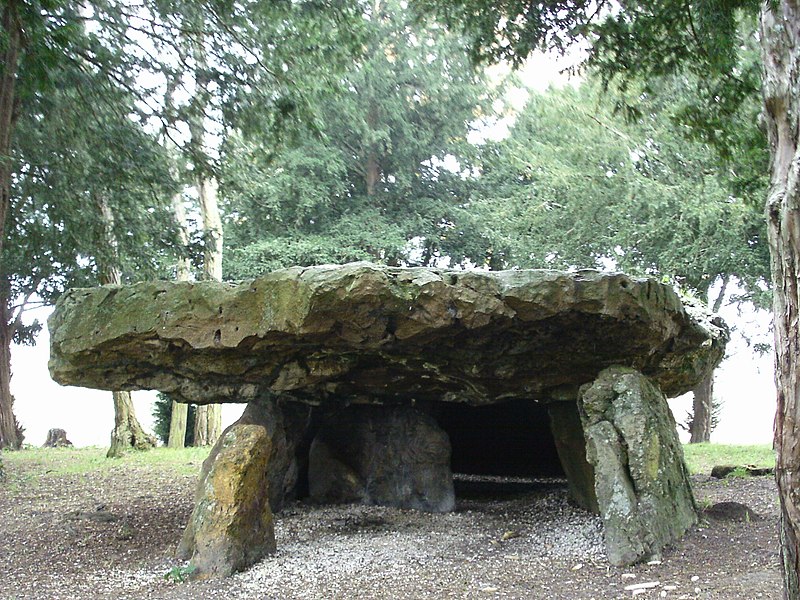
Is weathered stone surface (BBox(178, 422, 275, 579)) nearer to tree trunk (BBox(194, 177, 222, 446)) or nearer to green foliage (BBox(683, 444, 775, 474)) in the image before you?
green foliage (BBox(683, 444, 775, 474))

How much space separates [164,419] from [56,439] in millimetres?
2734

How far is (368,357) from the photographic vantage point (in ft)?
22.6

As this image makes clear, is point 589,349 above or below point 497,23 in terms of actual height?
below

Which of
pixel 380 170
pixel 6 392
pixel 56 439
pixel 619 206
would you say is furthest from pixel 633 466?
pixel 56 439

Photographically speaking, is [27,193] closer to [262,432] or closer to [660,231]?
[262,432]

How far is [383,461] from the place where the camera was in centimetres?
829

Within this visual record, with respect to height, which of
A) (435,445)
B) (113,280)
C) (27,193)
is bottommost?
(435,445)

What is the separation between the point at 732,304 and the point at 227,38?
491 inches

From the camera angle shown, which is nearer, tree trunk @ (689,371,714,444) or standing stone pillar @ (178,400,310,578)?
standing stone pillar @ (178,400,310,578)

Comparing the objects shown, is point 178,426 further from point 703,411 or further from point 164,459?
point 703,411

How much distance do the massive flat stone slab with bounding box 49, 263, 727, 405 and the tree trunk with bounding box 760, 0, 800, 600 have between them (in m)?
2.64

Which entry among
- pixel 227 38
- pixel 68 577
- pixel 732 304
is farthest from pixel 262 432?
pixel 732 304

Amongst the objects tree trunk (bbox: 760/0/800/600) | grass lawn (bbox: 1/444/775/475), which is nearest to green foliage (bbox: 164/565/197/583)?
tree trunk (bbox: 760/0/800/600)

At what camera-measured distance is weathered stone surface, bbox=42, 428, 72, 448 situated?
18.9m
